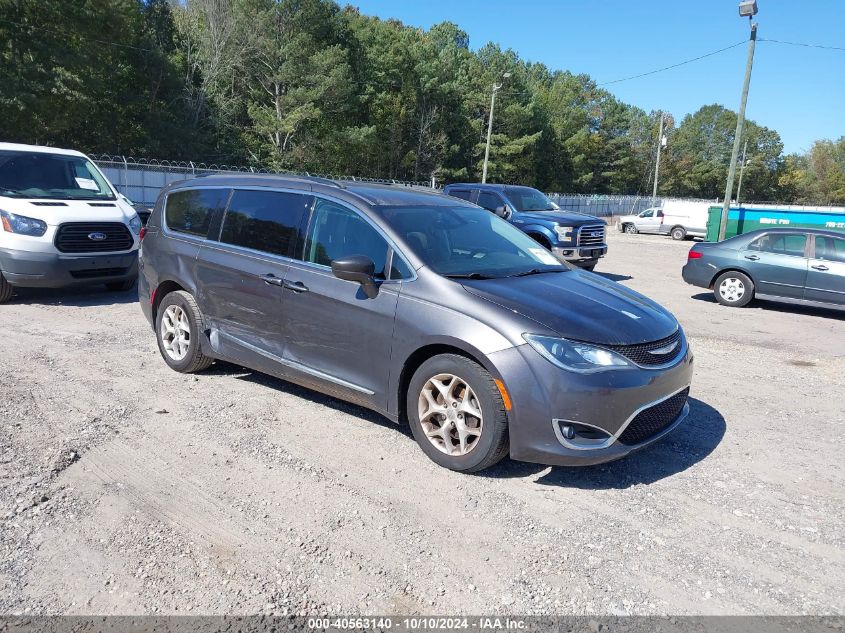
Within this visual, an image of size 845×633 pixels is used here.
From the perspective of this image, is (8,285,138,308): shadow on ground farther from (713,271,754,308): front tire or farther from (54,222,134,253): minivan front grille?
(713,271,754,308): front tire

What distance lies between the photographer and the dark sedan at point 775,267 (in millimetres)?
10672

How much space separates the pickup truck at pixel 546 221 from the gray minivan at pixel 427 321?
7700 millimetres

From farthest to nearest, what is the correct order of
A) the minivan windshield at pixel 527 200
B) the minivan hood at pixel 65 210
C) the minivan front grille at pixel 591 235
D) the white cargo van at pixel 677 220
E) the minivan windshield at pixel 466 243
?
the white cargo van at pixel 677 220 < the minivan windshield at pixel 527 200 < the minivan front grille at pixel 591 235 < the minivan hood at pixel 65 210 < the minivan windshield at pixel 466 243

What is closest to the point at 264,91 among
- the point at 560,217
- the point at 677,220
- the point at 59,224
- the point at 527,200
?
the point at 677,220

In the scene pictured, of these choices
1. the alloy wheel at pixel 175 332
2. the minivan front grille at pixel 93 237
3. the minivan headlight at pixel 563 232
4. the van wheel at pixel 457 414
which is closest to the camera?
the van wheel at pixel 457 414

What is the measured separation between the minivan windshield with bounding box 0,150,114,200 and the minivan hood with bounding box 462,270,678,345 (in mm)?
7692

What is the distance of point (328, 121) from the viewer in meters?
46.8

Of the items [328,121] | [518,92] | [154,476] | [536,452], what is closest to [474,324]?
[536,452]

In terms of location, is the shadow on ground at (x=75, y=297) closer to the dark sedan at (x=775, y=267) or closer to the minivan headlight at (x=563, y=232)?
the minivan headlight at (x=563, y=232)

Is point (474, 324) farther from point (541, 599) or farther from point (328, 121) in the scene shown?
point (328, 121)

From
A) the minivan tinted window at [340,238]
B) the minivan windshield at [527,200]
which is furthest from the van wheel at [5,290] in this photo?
the minivan windshield at [527,200]

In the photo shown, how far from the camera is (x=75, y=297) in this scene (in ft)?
31.7

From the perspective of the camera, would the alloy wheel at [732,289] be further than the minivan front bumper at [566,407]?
Yes

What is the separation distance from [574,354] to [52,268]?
24.9 feet
